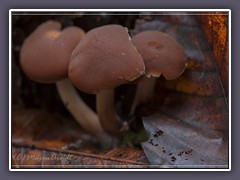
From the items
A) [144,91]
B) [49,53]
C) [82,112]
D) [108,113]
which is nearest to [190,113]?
[144,91]

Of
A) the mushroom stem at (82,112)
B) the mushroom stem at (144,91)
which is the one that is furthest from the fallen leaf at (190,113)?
the mushroom stem at (82,112)

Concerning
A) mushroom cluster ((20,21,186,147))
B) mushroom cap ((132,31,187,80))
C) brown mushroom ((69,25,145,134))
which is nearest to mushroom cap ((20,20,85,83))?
mushroom cluster ((20,21,186,147))

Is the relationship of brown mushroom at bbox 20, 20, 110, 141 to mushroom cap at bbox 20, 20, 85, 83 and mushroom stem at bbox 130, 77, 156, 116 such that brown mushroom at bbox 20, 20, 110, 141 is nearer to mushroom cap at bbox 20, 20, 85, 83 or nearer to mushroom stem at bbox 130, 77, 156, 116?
mushroom cap at bbox 20, 20, 85, 83

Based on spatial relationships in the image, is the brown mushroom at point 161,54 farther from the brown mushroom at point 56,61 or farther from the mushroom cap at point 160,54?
the brown mushroom at point 56,61

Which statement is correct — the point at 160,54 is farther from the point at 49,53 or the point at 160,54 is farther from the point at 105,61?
the point at 49,53
